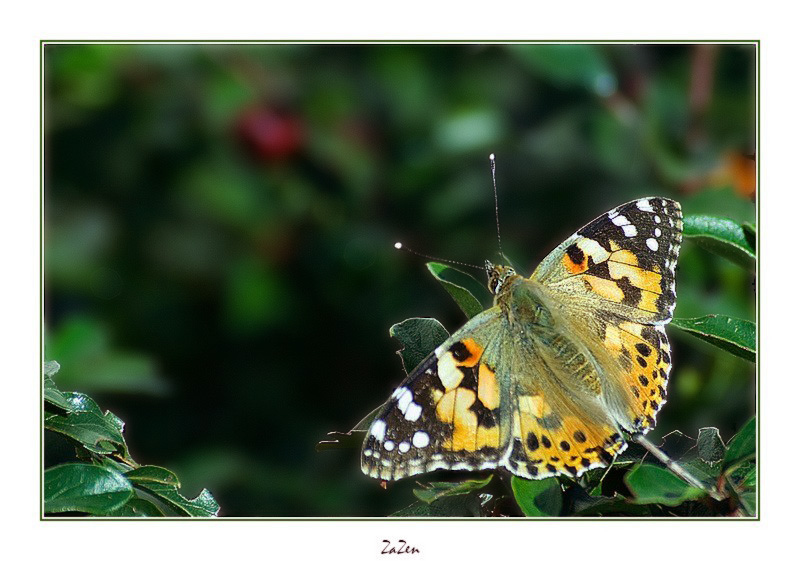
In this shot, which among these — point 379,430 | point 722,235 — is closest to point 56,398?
point 379,430

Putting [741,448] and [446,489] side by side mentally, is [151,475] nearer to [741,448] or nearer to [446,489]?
[446,489]

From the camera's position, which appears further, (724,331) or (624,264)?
(624,264)

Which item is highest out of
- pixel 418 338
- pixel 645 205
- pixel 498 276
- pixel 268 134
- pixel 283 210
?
pixel 268 134

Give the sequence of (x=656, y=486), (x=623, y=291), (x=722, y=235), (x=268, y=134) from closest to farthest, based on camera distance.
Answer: (x=656, y=486) < (x=722, y=235) < (x=623, y=291) < (x=268, y=134)

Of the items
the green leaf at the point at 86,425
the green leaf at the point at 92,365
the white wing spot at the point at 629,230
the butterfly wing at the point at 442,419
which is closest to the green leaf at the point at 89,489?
the green leaf at the point at 86,425

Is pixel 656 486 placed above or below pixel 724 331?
below

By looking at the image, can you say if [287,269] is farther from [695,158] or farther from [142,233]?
[695,158]

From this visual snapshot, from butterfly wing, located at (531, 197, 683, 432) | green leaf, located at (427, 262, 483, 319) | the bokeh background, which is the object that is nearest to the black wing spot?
butterfly wing, located at (531, 197, 683, 432)
